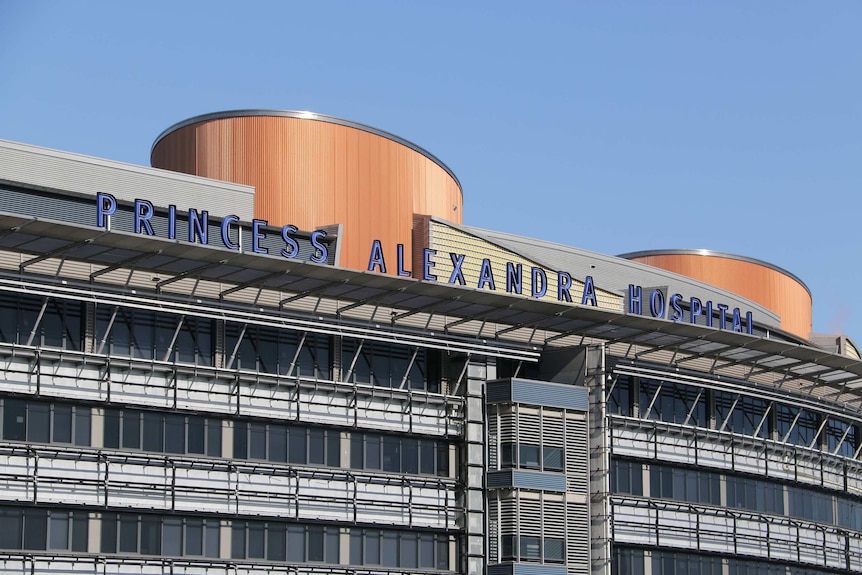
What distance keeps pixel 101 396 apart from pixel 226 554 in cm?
947

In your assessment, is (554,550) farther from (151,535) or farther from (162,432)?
(162,432)

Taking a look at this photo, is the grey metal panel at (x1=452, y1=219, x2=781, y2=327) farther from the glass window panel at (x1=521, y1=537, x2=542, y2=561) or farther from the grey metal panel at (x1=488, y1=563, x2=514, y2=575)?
the grey metal panel at (x1=488, y1=563, x2=514, y2=575)

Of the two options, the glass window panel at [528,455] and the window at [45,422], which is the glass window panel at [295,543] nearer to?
the window at [45,422]

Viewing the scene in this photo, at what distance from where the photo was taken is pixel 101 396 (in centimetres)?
6875

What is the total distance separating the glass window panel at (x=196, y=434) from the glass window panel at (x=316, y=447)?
226 inches

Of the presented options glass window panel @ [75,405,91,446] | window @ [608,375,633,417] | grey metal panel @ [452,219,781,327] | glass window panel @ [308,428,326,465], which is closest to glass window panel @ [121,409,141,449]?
glass window panel @ [75,405,91,446]

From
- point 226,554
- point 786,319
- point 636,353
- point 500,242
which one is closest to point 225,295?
point 226,554

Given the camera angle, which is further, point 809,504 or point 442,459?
point 809,504

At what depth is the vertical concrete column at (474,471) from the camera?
78250mm

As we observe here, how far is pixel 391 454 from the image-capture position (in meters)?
77.3

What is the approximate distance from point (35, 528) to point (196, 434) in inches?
342

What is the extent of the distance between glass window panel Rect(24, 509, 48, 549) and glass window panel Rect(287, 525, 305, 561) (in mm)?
12090

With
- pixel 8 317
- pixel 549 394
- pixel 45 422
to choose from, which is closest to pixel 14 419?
pixel 45 422

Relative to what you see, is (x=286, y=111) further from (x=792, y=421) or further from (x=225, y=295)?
(x=792, y=421)
